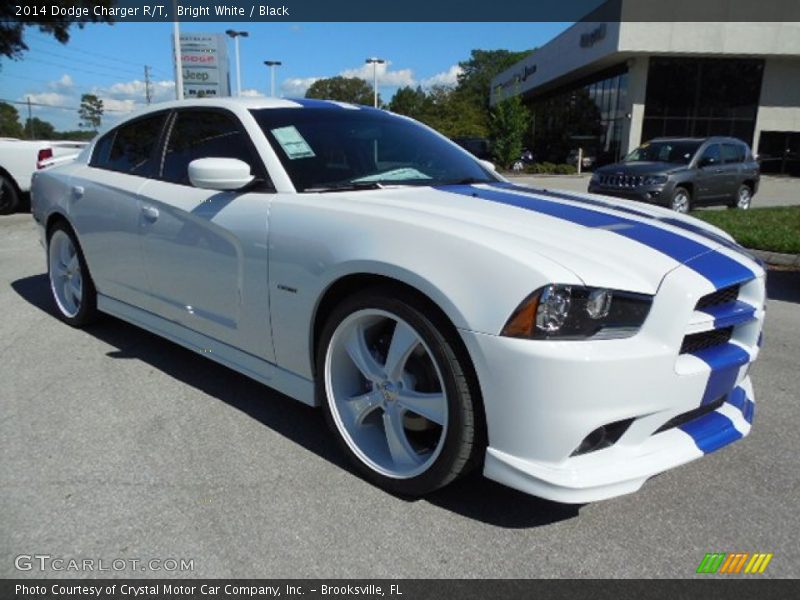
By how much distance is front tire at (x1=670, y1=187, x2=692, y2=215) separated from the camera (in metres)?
12.5

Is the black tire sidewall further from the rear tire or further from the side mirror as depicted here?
the rear tire

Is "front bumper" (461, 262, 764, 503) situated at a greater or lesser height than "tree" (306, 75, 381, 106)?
lesser

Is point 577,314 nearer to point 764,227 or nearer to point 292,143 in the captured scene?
point 292,143

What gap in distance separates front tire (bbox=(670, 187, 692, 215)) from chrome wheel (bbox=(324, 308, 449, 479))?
442 inches

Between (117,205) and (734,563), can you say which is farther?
(117,205)

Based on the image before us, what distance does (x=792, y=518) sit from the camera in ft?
8.05

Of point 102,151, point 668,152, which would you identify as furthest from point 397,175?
Result: point 668,152

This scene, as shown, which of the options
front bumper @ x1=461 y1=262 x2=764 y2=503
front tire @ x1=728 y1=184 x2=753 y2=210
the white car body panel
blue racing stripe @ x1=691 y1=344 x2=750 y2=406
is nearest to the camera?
front bumper @ x1=461 y1=262 x2=764 y2=503

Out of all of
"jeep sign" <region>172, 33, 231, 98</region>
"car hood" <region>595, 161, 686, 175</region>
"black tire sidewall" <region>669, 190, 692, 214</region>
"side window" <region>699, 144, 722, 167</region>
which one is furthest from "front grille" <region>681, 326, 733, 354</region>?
"jeep sign" <region>172, 33, 231, 98</region>

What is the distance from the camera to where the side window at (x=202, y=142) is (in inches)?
130

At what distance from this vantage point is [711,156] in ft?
44.0

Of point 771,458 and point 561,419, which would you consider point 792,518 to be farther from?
point 561,419

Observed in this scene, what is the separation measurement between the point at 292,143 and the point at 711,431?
89.2 inches

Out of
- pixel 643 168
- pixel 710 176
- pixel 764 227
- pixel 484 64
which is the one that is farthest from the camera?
pixel 484 64
